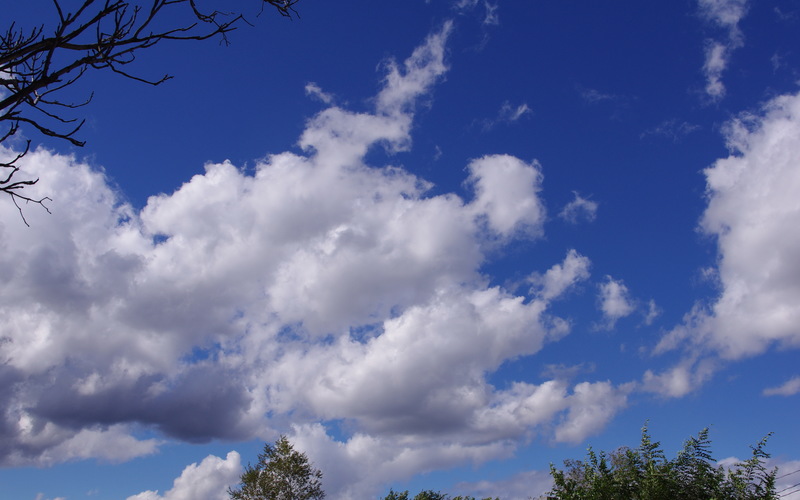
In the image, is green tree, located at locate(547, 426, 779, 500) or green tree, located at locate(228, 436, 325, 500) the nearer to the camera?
green tree, located at locate(547, 426, 779, 500)

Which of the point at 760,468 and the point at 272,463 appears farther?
the point at 272,463

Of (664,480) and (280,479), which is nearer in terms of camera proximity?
(664,480)

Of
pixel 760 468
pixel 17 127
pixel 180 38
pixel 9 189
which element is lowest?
pixel 760 468

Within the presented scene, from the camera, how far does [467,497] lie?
59688 mm

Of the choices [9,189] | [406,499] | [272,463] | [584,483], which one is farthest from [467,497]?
[9,189]

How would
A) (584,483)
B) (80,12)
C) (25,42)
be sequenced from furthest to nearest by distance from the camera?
(584,483)
(25,42)
(80,12)

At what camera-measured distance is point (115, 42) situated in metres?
3.77

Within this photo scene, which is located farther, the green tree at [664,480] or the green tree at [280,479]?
the green tree at [280,479]

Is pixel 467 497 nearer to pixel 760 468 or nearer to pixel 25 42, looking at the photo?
pixel 760 468

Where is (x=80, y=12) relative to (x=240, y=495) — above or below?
below

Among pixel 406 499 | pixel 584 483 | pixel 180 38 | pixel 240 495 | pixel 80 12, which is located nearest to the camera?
pixel 80 12

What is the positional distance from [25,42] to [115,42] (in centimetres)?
52

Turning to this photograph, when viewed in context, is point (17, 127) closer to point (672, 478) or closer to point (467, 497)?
point (672, 478)

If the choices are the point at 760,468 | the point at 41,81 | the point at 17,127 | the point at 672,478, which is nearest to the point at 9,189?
the point at 17,127
